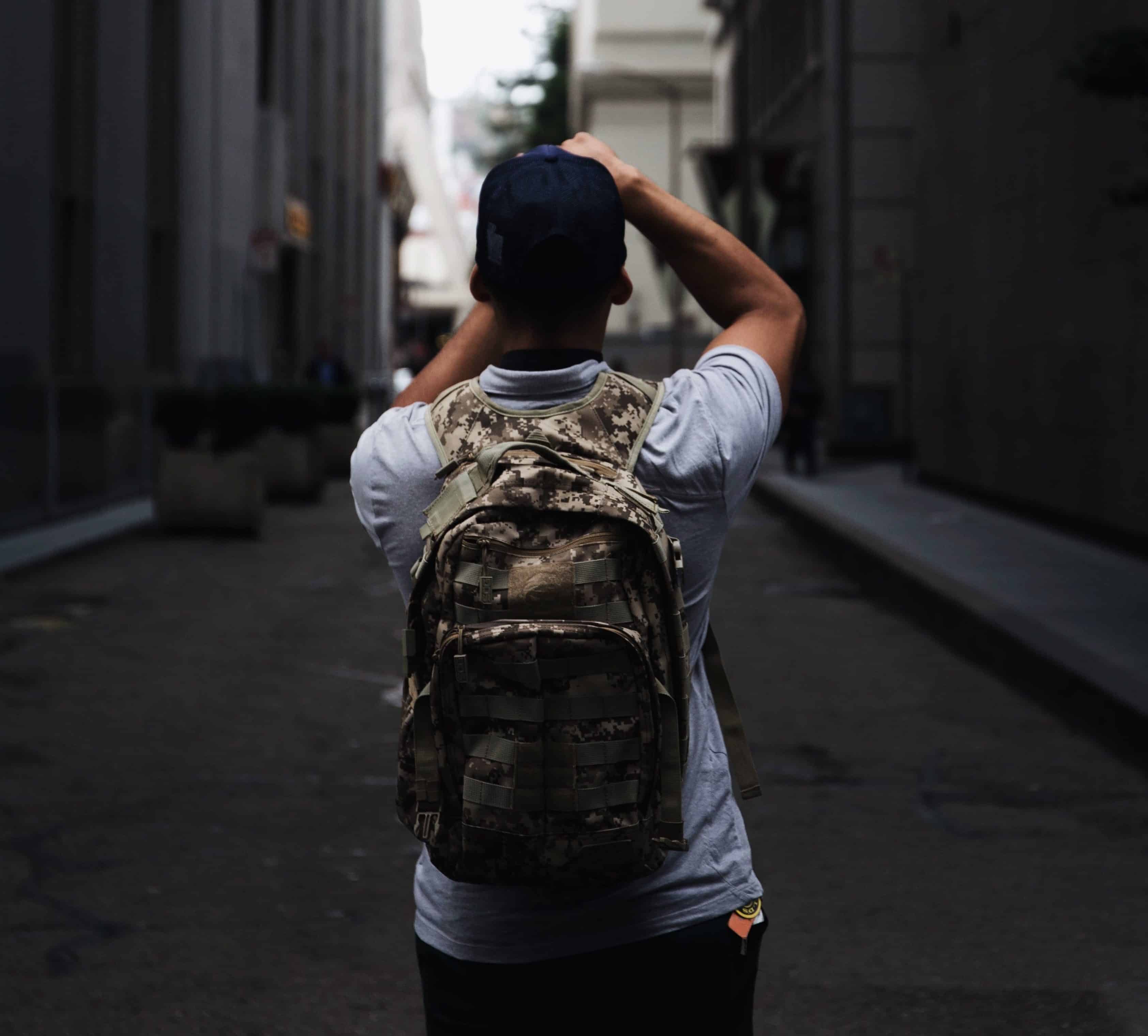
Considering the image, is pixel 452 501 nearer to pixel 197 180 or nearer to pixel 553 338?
pixel 553 338

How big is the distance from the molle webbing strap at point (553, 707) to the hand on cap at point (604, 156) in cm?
62

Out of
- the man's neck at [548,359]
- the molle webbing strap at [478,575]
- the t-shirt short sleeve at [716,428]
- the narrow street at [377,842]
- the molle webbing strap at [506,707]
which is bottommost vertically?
the narrow street at [377,842]

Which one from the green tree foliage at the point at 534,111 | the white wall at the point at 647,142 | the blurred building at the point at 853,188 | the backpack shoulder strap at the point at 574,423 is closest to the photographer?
the backpack shoulder strap at the point at 574,423

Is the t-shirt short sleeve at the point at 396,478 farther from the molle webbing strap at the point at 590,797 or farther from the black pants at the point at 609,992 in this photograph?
the black pants at the point at 609,992

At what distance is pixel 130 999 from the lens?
171 inches

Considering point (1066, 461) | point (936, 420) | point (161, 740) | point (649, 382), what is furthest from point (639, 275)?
point (649, 382)

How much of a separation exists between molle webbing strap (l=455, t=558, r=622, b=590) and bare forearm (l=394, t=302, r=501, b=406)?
1.33 feet

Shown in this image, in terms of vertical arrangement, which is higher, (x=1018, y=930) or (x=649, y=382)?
(x=649, y=382)

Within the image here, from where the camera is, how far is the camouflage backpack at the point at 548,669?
197 centimetres

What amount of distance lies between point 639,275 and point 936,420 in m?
56.0

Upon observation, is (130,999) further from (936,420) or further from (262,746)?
(936,420)

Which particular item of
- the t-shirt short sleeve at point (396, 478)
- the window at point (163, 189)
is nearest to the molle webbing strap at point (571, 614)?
the t-shirt short sleeve at point (396, 478)

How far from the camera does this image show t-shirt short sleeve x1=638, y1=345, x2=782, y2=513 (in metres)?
2.13

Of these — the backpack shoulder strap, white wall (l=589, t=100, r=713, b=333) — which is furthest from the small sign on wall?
white wall (l=589, t=100, r=713, b=333)
